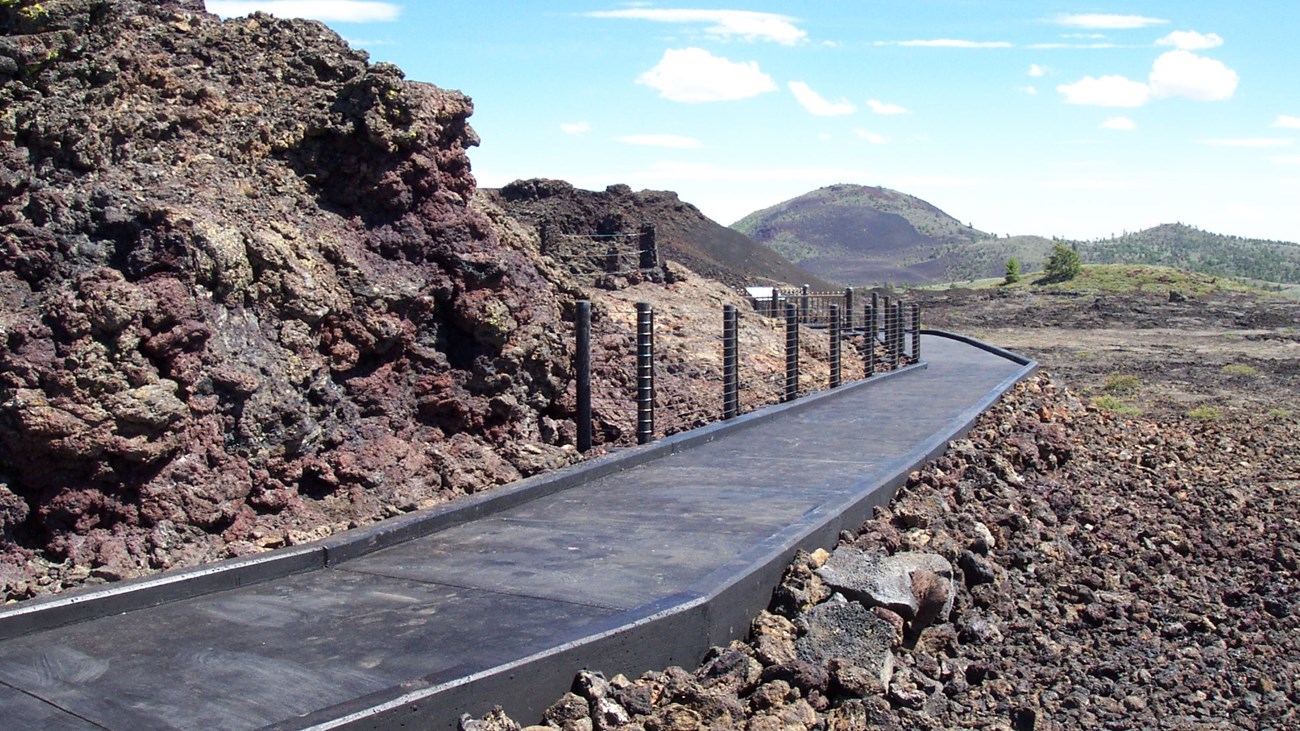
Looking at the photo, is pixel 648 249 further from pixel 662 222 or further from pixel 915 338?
pixel 662 222

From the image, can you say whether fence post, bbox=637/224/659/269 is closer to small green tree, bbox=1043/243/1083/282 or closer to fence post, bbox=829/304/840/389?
fence post, bbox=829/304/840/389

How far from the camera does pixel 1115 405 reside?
72.9ft

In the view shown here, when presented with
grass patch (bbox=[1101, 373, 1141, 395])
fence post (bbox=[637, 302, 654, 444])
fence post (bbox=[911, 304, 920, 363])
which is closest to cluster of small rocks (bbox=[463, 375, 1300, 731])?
fence post (bbox=[637, 302, 654, 444])

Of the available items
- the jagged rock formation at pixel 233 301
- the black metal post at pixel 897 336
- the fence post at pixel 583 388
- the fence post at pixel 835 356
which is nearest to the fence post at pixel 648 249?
the black metal post at pixel 897 336

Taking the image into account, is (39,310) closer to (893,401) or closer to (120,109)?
(120,109)

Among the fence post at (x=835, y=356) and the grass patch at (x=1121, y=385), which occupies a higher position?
the fence post at (x=835, y=356)

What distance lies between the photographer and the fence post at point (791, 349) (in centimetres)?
1379

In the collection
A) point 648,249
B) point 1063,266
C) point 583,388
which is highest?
point 648,249

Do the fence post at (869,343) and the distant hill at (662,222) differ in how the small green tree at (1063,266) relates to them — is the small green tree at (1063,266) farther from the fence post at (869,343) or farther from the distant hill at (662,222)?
the fence post at (869,343)

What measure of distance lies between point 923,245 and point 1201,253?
29.7 m

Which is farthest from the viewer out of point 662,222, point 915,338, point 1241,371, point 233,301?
point 662,222

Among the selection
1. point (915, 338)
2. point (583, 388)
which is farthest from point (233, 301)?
point (915, 338)

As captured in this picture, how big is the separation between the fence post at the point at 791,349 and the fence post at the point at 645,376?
11.3 ft

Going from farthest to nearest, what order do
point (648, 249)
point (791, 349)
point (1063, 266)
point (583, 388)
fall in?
point (1063, 266), point (648, 249), point (791, 349), point (583, 388)
